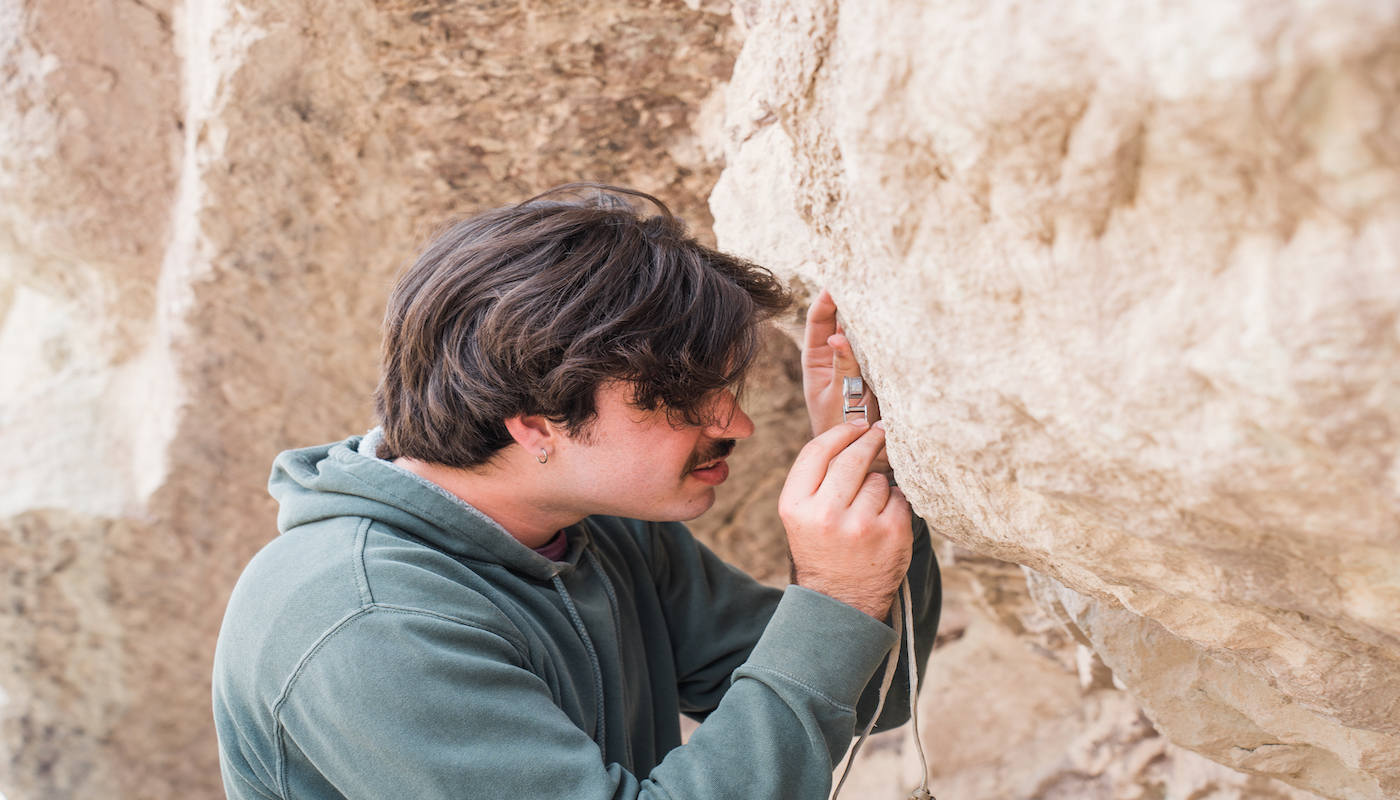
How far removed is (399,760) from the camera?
0.88m

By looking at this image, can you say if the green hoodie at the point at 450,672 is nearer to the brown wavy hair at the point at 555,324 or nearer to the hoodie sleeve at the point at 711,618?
the brown wavy hair at the point at 555,324

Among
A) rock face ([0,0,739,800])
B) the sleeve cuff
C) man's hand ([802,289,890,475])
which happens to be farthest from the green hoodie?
rock face ([0,0,739,800])

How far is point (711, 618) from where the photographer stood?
1.48m

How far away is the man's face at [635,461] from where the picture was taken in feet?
3.64

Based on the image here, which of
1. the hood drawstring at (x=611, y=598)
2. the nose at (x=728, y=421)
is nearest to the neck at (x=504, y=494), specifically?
the hood drawstring at (x=611, y=598)

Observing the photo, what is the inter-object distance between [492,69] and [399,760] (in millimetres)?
1202

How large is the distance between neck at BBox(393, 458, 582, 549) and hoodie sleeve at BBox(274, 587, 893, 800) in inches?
9.1

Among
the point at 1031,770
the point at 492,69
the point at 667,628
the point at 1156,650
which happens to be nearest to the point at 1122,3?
the point at 1156,650

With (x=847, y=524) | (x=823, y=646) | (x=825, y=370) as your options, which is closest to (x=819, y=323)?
(x=825, y=370)

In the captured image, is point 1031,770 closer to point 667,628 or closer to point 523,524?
point 667,628

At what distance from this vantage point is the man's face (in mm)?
1109

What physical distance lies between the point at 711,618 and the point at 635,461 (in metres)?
0.46

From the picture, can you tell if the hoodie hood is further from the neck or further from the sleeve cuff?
the sleeve cuff

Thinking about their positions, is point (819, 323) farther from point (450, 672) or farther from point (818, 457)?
point (450, 672)
